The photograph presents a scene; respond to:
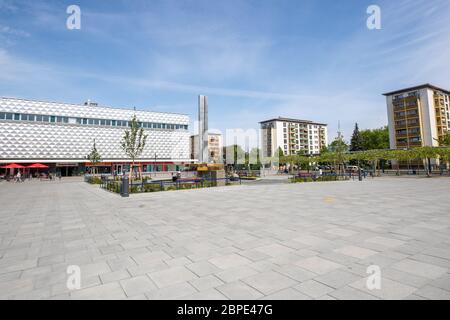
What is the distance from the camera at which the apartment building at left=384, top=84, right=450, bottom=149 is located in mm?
64375

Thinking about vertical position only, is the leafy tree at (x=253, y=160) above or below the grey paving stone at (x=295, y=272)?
above

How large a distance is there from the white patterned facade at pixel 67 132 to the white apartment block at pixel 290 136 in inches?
1960

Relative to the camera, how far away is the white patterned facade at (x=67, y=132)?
172 ft

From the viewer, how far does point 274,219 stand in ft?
27.7

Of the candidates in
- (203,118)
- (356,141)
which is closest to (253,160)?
(356,141)

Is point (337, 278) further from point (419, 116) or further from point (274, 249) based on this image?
point (419, 116)

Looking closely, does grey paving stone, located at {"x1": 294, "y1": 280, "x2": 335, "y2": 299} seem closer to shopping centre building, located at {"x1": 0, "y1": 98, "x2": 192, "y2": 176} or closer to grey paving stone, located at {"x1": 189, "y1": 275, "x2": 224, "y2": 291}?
grey paving stone, located at {"x1": 189, "y1": 275, "x2": 224, "y2": 291}

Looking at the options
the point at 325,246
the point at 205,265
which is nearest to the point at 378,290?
the point at 325,246

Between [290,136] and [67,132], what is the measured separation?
84346mm

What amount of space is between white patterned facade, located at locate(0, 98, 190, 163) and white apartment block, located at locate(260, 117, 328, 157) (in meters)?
49.8

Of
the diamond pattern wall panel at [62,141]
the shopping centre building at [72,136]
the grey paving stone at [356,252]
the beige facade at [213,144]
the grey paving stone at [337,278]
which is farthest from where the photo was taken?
the beige facade at [213,144]

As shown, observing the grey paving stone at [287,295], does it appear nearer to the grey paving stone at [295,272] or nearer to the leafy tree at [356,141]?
the grey paving stone at [295,272]

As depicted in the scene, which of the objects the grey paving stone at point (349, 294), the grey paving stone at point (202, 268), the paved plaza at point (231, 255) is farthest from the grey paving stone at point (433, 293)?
the grey paving stone at point (202, 268)
